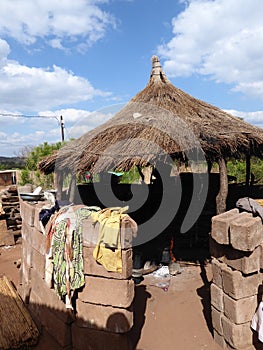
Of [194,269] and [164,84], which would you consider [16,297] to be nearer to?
[194,269]

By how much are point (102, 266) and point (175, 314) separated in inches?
72.1

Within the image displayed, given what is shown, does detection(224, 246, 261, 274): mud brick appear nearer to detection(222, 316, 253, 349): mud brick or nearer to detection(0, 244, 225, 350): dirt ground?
detection(222, 316, 253, 349): mud brick

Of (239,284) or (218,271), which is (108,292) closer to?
(218,271)

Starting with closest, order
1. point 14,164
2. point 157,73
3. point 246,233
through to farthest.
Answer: point 246,233
point 157,73
point 14,164

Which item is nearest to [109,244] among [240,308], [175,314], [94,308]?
[94,308]

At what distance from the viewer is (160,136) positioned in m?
5.50

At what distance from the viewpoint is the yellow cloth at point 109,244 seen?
3.18m

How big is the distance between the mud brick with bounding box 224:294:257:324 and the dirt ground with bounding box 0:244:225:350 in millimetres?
622

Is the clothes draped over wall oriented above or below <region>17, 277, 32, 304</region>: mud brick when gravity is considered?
above

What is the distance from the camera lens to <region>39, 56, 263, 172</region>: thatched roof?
5340mm

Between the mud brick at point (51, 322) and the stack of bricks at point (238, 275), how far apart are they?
200 cm

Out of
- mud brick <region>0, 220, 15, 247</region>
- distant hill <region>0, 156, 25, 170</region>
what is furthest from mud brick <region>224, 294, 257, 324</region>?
distant hill <region>0, 156, 25, 170</region>

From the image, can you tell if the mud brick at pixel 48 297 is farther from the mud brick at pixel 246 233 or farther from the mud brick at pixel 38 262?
the mud brick at pixel 246 233

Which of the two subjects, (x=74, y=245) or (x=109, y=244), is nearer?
(x=109, y=244)
